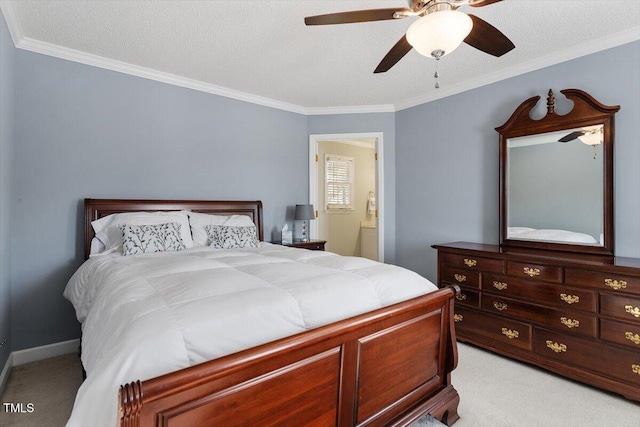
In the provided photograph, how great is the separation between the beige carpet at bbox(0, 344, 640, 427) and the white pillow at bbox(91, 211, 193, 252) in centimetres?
104

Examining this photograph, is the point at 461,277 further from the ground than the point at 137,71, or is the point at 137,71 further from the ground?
the point at 137,71

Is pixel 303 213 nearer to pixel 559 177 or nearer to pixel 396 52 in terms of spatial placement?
pixel 396 52

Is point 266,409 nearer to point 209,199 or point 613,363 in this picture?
point 613,363

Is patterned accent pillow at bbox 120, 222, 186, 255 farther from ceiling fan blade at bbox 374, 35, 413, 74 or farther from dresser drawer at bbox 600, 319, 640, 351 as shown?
dresser drawer at bbox 600, 319, 640, 351

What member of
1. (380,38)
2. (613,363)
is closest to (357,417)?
(613,363)

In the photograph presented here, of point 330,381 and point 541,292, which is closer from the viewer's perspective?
point 330,381

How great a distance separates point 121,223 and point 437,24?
2.85m

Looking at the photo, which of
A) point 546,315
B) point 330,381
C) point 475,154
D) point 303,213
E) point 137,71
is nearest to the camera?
point 330,381

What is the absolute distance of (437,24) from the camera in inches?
62.8

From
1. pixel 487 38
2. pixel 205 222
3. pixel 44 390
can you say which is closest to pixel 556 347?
pixel 487 38

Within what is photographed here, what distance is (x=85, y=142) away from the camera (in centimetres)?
297

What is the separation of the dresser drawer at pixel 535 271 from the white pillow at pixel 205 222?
8.39ft

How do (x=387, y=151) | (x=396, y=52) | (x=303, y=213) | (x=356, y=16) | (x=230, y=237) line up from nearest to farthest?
1. (x=356, y=16)
2. (x=396, y=52)
3. (x=230, y=237)
4. (x=303, y=213)
5. (x=387, y=151)

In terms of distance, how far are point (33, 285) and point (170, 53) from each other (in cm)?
232
